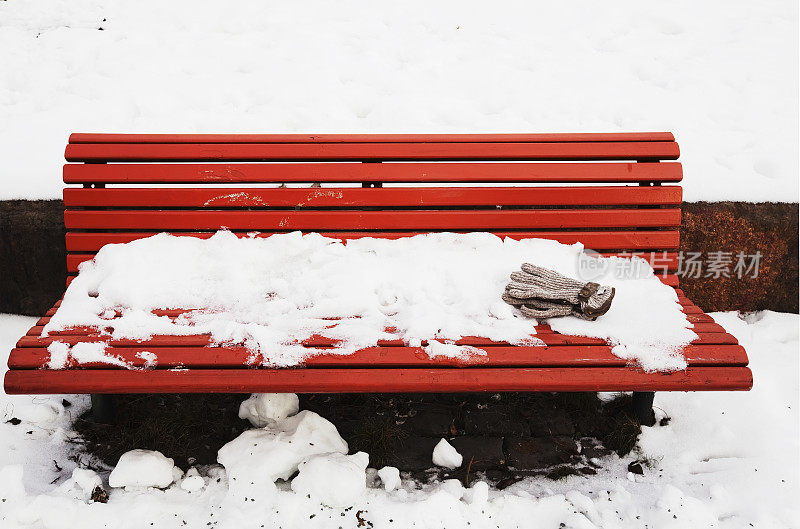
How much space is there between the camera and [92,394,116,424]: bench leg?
2393 mm

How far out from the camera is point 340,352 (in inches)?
78.0

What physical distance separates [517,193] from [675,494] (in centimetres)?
132

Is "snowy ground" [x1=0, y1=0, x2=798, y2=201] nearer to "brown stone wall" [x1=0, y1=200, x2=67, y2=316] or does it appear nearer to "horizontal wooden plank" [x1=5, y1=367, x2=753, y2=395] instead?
"brown stone wall" [x1=0, y1=200, x2=67, y2=316]

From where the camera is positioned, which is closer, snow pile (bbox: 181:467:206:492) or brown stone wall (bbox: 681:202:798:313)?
snow pile (bbox: 181:467:206:492)

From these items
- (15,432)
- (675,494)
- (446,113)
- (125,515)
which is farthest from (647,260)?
(15,432)

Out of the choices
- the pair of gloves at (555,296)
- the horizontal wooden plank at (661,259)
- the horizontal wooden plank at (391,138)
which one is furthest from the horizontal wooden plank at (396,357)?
the horizontal wooden plank at (391,138)

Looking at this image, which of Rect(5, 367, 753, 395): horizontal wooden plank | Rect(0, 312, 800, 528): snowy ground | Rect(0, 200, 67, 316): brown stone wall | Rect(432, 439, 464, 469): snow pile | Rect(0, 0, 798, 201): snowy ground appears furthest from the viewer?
Rect(0, 0, 798, 201): snowy ground

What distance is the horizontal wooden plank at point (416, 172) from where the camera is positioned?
259 cm

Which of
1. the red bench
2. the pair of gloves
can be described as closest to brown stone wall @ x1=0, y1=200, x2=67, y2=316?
the red bench

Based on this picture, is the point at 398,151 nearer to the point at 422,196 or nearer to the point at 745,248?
the point at 422,196

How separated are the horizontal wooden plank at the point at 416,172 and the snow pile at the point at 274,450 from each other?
100cm

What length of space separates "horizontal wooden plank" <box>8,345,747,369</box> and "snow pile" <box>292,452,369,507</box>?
43 centimetres

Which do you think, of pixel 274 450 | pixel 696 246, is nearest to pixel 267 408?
pixel 274 450

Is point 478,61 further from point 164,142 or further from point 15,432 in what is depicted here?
point 15,432
